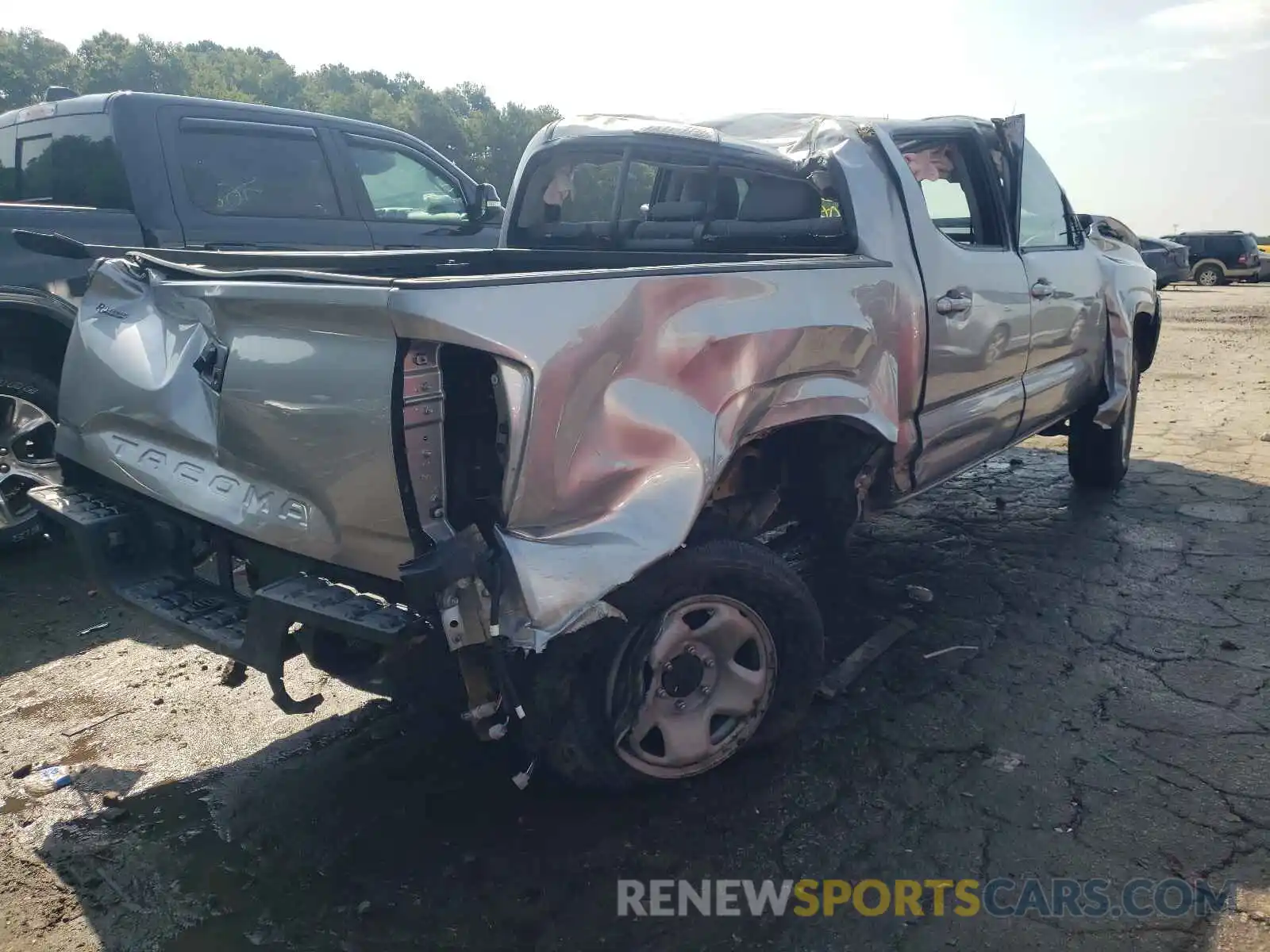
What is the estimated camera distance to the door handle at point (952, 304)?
11.2ft

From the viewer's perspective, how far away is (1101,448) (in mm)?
5477

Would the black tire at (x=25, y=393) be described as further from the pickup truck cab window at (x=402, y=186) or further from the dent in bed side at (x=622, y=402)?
the dent in bed side at (x=622, y=402)

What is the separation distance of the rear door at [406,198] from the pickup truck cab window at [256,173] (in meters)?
0.23

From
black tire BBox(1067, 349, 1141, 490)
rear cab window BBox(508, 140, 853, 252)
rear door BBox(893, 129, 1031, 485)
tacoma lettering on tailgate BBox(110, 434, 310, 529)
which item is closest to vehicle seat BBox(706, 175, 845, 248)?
rear cab window BBox(508, 140, 853, 252)

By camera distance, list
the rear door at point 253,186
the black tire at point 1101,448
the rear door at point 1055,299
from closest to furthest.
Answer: the rear door at point 1055,299, the rear door at point 253,186, the black tire at point 1101,448

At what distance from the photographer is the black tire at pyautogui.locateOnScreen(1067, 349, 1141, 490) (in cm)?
544

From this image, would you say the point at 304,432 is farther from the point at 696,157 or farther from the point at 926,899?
the point at 696,157

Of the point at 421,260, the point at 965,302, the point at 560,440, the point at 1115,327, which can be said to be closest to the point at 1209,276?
the point at 1115,327

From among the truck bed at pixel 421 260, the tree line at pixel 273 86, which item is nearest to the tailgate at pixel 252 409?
the truck bed at pixel 421 260

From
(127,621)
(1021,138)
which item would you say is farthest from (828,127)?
(127,621)

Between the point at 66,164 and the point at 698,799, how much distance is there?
476 centimetres

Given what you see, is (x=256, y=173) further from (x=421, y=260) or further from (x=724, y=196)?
(x=724, y=196)

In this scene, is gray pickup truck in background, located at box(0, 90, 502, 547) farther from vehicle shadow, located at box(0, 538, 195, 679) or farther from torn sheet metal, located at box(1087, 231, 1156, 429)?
torn sheet metal, located at box(1087, 231, 1156, 429)

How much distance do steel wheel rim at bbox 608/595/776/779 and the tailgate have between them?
764mm
